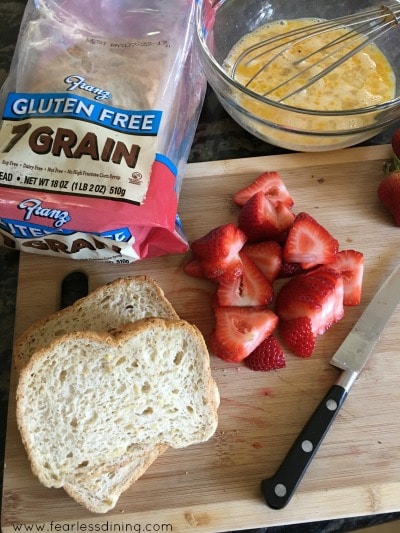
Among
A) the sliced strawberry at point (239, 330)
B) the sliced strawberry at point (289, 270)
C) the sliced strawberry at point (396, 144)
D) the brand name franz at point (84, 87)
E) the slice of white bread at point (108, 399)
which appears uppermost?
the sliced strawberry at point (396, 144)

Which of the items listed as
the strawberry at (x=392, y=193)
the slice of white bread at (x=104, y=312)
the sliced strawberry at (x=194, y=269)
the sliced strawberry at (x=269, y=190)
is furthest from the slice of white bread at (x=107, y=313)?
the strawberry at (x=392, y=193)

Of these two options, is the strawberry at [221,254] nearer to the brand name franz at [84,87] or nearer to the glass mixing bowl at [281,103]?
the glass mixing bowl at [281,103]

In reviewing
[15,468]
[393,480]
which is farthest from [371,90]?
[15,468]

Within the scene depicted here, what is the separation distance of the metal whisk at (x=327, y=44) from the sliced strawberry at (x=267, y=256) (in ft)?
1.34

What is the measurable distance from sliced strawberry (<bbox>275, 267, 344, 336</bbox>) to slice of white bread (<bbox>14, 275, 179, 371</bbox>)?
27cm

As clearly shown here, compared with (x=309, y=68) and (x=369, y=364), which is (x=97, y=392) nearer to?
(x=369, y=364)

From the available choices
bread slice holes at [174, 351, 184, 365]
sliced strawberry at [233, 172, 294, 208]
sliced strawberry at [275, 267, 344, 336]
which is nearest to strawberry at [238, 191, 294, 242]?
sliced strawberry at [233, 172, 294, 208]

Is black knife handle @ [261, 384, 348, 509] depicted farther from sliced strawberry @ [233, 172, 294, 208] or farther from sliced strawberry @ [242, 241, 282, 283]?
sliced strawberry @ [233, 172, 294, 208]

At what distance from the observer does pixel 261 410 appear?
128 centimetres

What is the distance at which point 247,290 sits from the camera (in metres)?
1.36

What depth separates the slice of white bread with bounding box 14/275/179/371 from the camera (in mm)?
1292

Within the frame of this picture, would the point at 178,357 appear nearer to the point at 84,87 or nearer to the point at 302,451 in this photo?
the point at 302,451

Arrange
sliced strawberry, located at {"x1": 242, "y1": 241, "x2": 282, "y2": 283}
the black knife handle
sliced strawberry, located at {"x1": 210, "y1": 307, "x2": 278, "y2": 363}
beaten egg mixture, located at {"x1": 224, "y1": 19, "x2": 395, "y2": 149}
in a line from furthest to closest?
beaten egg mixture, located at {"x1": 224, "y1": 19, "x2": 395, "y2": 149} → sliced strawberry, located at {"x1": 242, "y1": 241, "x2": 282, "y2": 283} → sliced strawberry, located at {"x1": 210, "y1": 307, "x2": 278, "y2": 363} → the black knife handle

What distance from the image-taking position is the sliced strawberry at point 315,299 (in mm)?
1302
